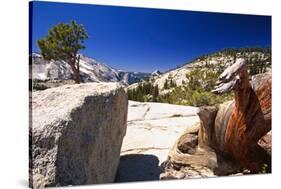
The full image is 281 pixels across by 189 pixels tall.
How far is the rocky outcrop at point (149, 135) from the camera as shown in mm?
5668

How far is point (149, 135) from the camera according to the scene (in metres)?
5.78

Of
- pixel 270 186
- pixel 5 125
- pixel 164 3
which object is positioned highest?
pixel 164 3

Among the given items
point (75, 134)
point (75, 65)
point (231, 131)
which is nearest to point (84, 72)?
point (75, 65)

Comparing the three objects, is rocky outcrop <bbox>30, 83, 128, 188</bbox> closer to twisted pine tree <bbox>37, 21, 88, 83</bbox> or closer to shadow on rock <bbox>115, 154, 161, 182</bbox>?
shadow on rock <bbox>115, 154, 161, 182</bbox>

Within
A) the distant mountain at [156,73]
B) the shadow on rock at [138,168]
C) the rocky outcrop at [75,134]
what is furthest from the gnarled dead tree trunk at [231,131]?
the rocky outcrop at [75,134]

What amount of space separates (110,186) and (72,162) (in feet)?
2.10

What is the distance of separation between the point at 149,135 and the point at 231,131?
3.14 ft

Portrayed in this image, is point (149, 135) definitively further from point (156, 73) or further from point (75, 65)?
point (75, 65)

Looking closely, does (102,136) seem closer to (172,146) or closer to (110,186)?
(110,186)

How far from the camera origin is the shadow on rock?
557cm

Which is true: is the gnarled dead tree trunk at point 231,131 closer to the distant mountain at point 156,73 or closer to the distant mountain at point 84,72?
the distant mountain at point 156,73

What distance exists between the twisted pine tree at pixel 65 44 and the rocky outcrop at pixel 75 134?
273 millimetres

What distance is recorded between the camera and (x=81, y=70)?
531 cm

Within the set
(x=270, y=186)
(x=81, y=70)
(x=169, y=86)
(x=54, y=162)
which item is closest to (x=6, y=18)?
(x=81, y=70)
